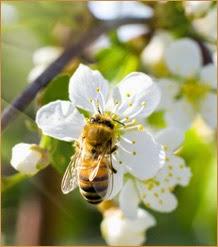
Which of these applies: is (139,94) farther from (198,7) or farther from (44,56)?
(44,56)

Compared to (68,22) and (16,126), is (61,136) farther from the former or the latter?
(68,22)

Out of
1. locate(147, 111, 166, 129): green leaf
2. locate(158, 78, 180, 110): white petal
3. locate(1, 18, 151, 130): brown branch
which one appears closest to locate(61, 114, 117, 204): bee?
locate(1, 18, 151, 130): brown branch

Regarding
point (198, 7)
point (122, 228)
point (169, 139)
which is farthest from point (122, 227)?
point (198, 7)

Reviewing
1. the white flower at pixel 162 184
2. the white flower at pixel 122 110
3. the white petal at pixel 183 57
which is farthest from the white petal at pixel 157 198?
the white petal at pixel 183 57

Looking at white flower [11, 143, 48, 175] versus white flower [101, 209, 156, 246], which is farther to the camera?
A: white flower [101, 209, 156, 246]

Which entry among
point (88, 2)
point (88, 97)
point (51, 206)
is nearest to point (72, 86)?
point (88, 97)

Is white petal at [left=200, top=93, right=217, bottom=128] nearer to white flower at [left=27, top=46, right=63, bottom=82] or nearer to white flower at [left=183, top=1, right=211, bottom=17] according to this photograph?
white flower at [left=183, top=1, right=211, bottom=17]

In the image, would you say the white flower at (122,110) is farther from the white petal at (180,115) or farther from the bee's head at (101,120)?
the white petal at (180,115)
